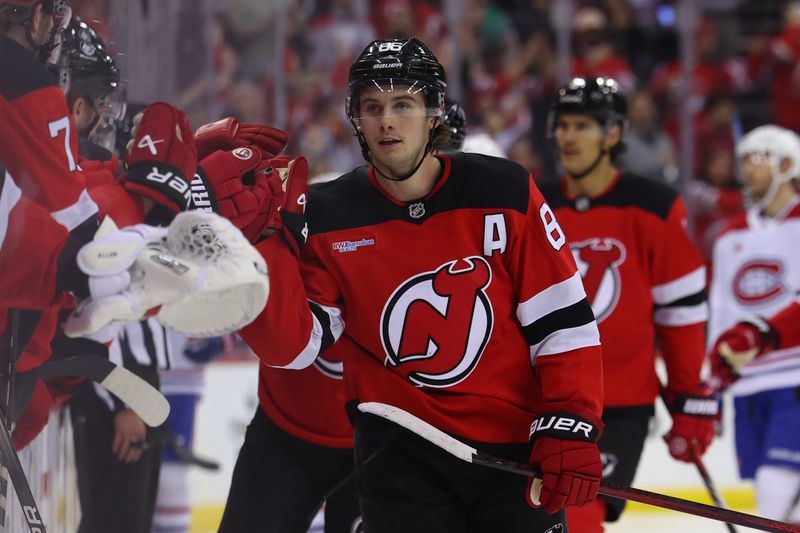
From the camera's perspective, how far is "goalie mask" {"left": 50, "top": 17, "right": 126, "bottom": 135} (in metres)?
1.85

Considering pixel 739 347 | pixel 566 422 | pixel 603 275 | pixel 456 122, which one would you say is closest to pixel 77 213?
pixel 566 422

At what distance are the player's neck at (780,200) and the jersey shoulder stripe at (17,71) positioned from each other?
9.63ft

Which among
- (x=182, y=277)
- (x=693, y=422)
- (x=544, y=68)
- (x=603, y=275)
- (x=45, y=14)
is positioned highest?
(x=544, y=68)

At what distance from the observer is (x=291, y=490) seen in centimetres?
238

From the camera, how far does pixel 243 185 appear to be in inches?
76.7

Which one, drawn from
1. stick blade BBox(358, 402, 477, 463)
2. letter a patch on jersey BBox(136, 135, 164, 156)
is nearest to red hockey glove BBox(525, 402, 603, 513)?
stick blade BBox(358, 402, 477, 463)

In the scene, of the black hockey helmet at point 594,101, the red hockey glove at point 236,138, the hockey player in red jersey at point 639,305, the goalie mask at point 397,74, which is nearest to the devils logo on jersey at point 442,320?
the goalie mask at point 397,74

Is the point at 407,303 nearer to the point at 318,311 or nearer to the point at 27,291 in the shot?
the point at 318,311

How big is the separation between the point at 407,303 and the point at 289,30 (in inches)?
146

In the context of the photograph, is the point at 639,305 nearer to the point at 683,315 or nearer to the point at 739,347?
the point at 683,315

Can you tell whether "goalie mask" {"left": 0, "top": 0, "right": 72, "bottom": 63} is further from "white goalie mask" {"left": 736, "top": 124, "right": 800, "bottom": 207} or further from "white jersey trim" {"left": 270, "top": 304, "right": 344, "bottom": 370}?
"white goalie mask" {"left": 736, "top": 124, "right": 800, "bottom": 207}

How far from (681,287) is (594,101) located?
21.3 inches

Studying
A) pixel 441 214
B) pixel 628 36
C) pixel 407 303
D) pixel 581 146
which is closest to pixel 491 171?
pixel 441 214

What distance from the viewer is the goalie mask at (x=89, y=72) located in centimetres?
185
